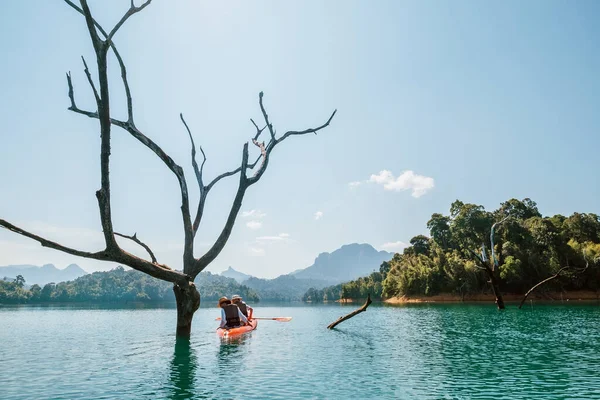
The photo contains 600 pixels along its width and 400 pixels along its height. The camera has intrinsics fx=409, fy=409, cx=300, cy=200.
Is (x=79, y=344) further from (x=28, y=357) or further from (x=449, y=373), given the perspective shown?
(x=449, y=373)

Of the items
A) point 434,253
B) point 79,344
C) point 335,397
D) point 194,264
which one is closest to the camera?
point 335,397

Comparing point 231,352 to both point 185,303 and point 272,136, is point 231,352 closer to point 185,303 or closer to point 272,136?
point 185,303

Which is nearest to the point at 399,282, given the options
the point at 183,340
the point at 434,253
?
the point at 434,253

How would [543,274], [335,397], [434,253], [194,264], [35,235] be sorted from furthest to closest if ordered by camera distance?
[434,253] < [543,274] < [194,264] < [35,235] < [335,397]

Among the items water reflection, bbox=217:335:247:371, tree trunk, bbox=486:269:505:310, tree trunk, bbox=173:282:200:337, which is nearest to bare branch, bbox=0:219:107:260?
water reflection, bbox=217:335:247:371

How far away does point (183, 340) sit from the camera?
71.2ft

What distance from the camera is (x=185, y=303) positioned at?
68.1 feet

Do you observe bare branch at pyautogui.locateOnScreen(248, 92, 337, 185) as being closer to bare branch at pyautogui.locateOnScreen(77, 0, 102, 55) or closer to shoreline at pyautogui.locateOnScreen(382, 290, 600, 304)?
bare branch at pyautogui.locateOnScreen(77, 0, 102, 55)

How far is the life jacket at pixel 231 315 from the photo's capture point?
27487mm

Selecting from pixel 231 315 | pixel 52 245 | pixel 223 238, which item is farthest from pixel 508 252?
pixel 52 245

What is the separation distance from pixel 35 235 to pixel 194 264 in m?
8.54

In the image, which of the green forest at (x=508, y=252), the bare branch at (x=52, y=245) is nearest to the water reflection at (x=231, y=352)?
the bare branch at (x=52, y=245)

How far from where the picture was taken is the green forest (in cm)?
7219

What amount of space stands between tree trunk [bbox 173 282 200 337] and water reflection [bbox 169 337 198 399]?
2.17ft
